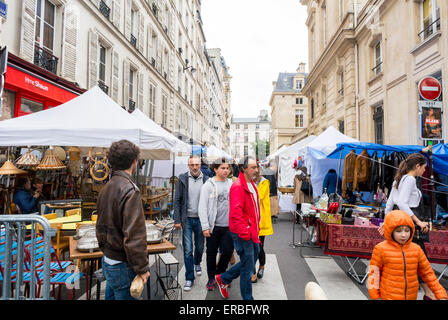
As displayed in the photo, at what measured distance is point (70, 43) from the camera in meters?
9.47

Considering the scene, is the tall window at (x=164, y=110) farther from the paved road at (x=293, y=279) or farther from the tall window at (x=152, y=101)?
the paved road at (x=293, y=279)

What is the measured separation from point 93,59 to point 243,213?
10.5 meters

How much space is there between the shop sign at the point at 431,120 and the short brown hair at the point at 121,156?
5548 mm

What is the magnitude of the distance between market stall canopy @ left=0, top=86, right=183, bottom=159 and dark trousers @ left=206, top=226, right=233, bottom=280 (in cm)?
229

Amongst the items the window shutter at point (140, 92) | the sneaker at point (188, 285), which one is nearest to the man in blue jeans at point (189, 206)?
the sneaker at point (188, 285)

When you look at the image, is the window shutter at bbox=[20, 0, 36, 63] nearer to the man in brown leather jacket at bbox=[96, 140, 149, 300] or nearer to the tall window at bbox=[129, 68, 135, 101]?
the tall window at bbox=[129, 68, 135, 101]

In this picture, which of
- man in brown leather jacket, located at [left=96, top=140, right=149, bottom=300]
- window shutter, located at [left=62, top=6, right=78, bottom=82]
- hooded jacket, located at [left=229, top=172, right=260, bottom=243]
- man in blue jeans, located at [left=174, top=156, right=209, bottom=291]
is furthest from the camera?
window shutter, located at [left=62, top=6, right=78, bottom=82]

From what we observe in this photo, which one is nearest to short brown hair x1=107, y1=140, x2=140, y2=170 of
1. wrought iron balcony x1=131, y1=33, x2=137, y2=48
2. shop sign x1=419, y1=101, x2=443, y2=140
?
shop sign x1=419, y1=101, x2=443, y2=140

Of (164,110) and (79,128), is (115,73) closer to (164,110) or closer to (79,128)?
(164,110)

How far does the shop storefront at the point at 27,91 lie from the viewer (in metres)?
7.04

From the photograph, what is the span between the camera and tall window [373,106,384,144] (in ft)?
40.6

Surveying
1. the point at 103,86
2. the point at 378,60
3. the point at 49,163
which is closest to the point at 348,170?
the point at 49,163

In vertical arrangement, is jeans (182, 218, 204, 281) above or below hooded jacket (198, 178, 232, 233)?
below
